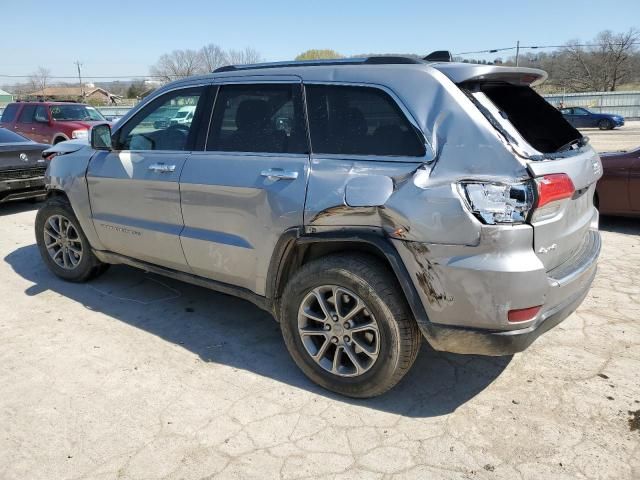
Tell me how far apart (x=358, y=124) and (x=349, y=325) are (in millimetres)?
1154

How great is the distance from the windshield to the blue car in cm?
2434

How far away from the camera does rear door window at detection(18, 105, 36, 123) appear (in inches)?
584

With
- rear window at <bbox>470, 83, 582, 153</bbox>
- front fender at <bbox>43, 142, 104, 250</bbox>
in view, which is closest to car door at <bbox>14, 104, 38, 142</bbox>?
front fender at <bbox>43, 142, 104, 250</bbox>

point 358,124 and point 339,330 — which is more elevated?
point 358,124

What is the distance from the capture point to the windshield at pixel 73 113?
14.7 m

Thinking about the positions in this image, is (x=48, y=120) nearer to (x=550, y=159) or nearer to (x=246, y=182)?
(x=246, y=182)

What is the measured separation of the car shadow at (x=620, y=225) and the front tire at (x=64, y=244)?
20.3ft

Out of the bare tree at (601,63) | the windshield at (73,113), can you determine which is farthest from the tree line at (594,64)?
the windshield at (73,113)

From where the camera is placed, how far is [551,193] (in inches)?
102

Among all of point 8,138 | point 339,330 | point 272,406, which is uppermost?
point 8,138

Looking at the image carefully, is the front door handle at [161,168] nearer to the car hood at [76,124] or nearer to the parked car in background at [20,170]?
the parked car in background at [20,170]

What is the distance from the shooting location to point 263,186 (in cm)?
322

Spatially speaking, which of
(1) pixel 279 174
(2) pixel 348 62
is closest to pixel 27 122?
(1) pixel 279 174

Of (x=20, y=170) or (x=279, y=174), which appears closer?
(x=279, y=174)
